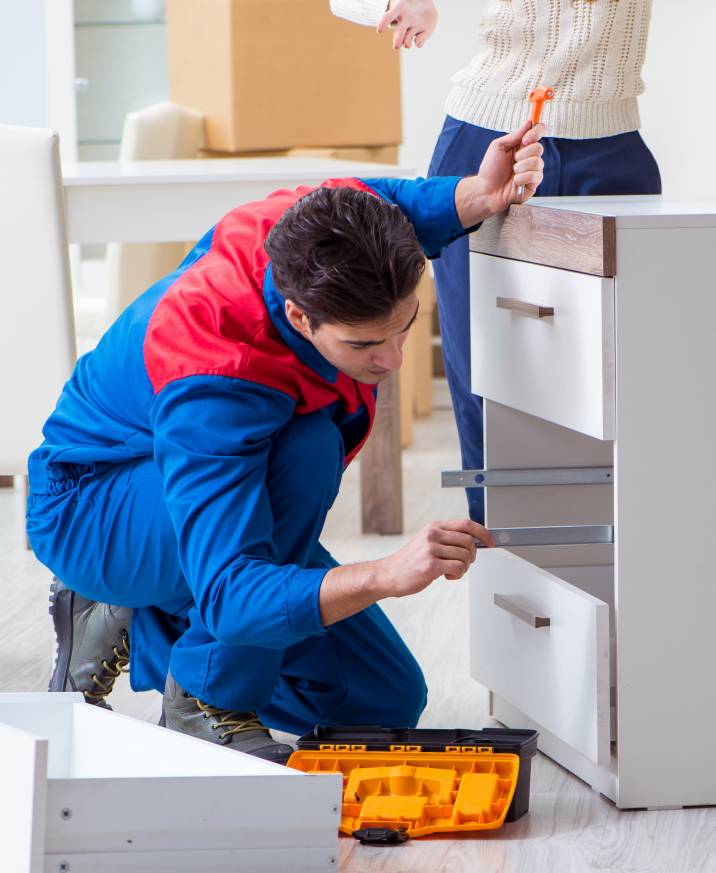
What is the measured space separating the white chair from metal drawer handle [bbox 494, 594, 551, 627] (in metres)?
1.37

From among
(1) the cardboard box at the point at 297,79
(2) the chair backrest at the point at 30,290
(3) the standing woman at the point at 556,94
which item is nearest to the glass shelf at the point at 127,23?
(1) the cardboard box at the point at 297,79

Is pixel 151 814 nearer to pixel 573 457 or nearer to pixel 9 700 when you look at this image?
pixel 9 700

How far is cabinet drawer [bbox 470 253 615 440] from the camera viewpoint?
125cm

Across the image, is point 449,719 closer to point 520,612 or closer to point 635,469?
point 520,612

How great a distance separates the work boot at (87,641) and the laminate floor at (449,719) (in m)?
0.11

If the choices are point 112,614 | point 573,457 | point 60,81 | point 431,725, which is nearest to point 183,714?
point 112,614

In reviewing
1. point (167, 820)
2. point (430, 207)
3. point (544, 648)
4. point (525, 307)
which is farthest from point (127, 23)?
point (167, 820)

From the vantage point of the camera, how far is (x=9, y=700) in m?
1.22

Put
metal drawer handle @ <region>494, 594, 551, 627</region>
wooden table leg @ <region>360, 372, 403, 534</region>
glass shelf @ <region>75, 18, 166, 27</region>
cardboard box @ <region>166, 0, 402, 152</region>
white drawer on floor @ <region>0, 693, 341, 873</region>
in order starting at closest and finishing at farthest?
white drawer on floor @ <region>0, 693, 341, 873</region>, metal drawer handle @ <region>494, 594, 551, 627</region>, wooden table leg @ <region>360, 372, 403, 534</region>, cardboard box @ <region>166, 0, 402, 152</region>, glass shelf @ <region>75, 18, 166, 27</region>

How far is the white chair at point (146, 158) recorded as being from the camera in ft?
8.69

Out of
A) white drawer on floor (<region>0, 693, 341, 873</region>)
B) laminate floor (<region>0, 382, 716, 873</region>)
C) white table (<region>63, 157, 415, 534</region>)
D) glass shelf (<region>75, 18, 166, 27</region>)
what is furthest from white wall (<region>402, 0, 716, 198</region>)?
white drawer on floor (<region>0, 693, 341, 873</region>)

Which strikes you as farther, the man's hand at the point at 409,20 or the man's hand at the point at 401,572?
the man's hand at the point at 409,20

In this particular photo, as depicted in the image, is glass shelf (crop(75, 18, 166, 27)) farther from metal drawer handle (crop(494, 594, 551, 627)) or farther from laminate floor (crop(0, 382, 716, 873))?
metal drawer handle (crop(494, 594, 551, 627))

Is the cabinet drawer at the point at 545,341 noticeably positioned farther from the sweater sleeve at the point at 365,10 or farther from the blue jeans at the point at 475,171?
the sweater sleeve at the point at 365,10
